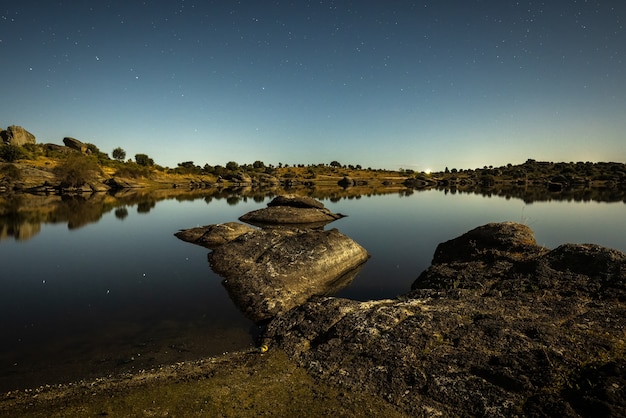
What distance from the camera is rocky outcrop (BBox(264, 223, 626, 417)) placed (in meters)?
6.23

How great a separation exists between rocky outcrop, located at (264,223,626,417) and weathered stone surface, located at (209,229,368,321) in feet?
10.5

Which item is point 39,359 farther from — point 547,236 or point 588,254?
point 547,236

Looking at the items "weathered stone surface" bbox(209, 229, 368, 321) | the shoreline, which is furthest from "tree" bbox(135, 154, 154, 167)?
the shoreline

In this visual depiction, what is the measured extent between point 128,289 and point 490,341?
1552 centimetres

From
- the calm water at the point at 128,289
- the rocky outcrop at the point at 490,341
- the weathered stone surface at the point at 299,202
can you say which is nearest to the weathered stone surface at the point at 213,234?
the calm water at the point at 128,289

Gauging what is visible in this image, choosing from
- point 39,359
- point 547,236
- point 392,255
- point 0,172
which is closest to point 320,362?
point 39,359

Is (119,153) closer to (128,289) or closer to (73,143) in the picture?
(73,143)

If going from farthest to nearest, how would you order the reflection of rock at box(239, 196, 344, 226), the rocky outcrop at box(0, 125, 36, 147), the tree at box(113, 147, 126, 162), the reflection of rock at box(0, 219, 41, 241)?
the tree at box(113, 147, 126, 162), the rocky outcrop at box(0, 125, 36, 147), the reflection of rock at box(239, 196, 344, 226), the reflection of rock at box(0, 219, 41, 241)

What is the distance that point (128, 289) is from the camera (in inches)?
610

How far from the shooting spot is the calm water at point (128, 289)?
380 inches

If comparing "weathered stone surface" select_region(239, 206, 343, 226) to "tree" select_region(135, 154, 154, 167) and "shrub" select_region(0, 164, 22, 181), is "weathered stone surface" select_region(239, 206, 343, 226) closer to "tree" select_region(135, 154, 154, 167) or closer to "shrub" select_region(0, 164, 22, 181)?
"shrub" select_region(0, 164, 22, 181)

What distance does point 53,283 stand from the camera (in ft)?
53.1

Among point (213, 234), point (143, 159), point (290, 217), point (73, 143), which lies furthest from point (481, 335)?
point (73, 143)

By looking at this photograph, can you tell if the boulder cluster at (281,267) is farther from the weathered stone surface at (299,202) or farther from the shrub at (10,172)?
the shrub at (10,172)
